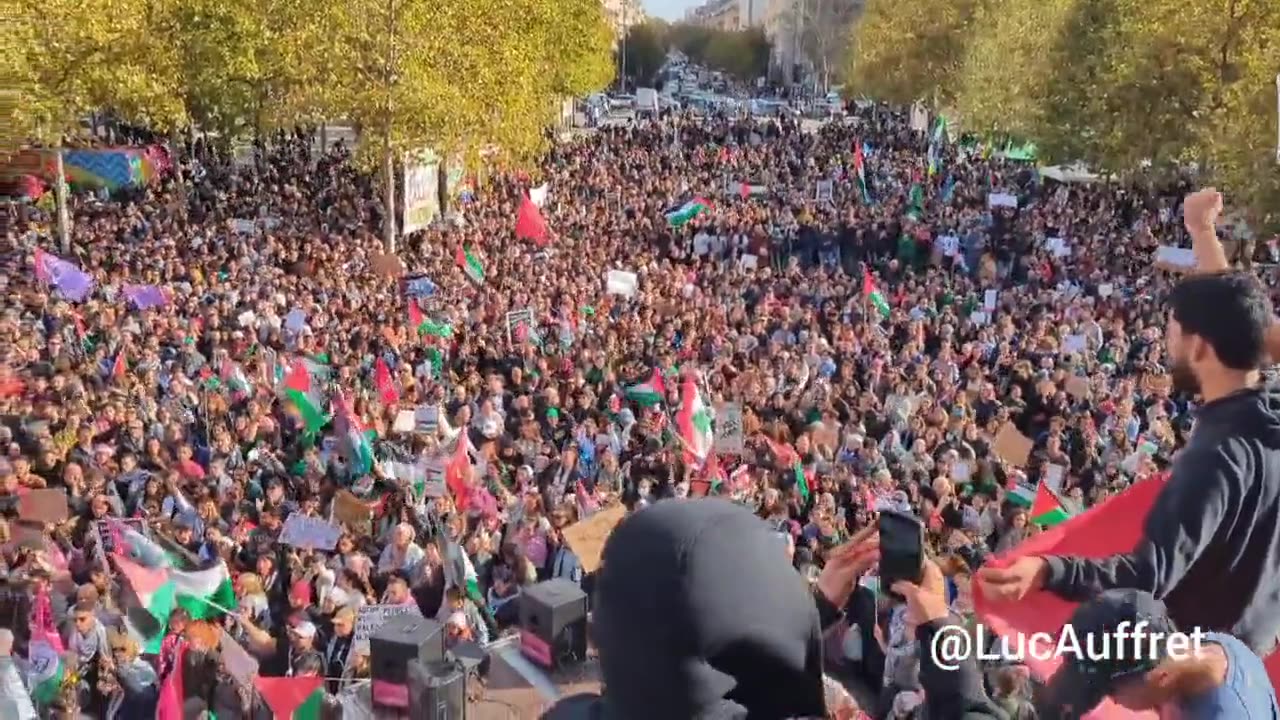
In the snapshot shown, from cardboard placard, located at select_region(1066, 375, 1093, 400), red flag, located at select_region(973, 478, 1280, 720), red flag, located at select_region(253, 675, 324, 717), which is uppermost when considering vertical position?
red flag, located at select_region(973, 478, 1280, 720)

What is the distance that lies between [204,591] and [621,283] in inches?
403

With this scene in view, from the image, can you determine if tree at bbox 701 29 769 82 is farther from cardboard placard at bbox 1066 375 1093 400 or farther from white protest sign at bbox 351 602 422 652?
white protest sign at bbox 351 602 422 652

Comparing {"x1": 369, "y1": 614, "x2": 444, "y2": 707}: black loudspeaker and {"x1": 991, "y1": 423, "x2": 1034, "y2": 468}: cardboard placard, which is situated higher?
{"x1": 369, "y1": 614, "x2": 444, "y2": 707}: black loudspeaker

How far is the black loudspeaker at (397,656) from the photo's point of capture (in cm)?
446

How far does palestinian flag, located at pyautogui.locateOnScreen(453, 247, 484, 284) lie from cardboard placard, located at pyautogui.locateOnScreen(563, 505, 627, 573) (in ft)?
38.1

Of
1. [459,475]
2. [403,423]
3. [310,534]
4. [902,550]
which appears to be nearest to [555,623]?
[902,550]

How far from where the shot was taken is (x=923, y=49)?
5331 centimetres

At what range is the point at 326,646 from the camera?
7469 millimetres

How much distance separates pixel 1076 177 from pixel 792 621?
41639 mm

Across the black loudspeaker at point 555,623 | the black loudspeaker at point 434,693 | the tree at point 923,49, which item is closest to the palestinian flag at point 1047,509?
the black loudspeaker at point 555,623

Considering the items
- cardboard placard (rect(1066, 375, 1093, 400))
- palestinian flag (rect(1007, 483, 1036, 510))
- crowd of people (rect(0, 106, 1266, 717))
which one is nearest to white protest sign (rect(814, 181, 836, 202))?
crowd of people (rect(0, 106, 1266, 717))

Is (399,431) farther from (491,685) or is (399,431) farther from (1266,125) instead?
(1266,125)

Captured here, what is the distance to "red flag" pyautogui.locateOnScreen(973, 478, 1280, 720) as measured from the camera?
2.59 m

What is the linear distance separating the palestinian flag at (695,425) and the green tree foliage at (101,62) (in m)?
9.99
